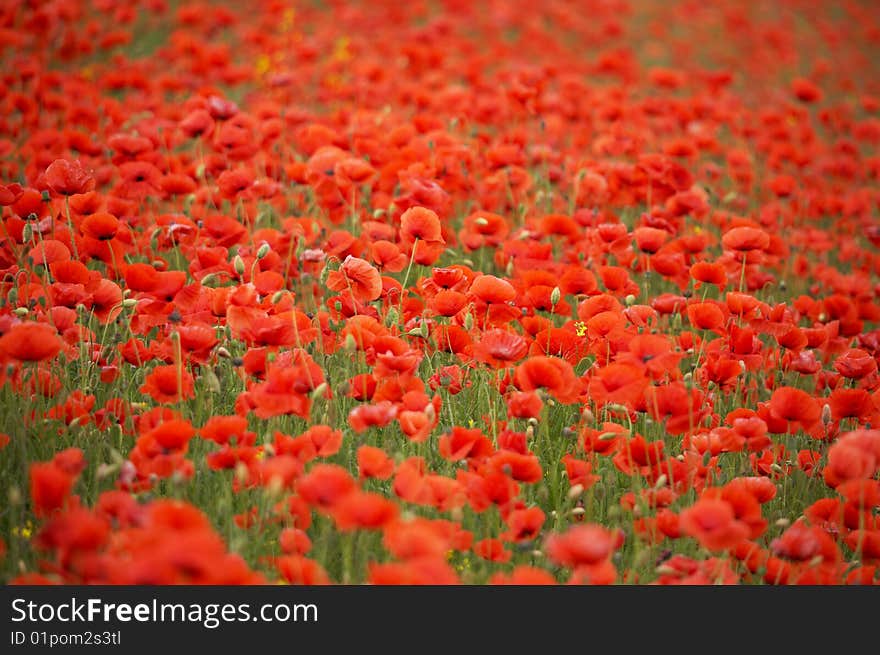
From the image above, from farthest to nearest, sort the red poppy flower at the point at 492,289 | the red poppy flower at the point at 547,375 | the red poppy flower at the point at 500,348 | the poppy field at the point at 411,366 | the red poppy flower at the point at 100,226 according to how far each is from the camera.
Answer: the red poppy flower at the point at 100,226, the red poppy flower at the point at 492,289, the red poppy flower at the point at 500,348, the red poppy flower at the point at 547,375, the poppy field at the point at 411,366

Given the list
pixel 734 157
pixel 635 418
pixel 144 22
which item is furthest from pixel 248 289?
pixel 144 22

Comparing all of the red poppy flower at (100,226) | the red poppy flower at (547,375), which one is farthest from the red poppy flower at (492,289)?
the red poppy flower at (100,226)

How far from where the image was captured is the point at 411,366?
2648 mm

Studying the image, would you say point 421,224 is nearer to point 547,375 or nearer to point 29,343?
point 547,375

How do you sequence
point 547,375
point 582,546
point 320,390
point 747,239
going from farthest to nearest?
point 747,239
point 547,375
point 320,390
point 582,546

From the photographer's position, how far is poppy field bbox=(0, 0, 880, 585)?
7.55ft

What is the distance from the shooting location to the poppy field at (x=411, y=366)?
2.30 m

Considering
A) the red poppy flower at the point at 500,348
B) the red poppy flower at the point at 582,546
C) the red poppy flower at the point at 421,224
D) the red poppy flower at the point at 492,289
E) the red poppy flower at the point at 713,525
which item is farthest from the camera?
the red poppy flower at the point at 421,224

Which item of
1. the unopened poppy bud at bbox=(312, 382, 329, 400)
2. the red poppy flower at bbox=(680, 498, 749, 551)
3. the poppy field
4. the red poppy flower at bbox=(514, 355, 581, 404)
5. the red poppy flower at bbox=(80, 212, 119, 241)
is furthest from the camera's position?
the red poppy flower at bbox=(80, 212, 119, 241)

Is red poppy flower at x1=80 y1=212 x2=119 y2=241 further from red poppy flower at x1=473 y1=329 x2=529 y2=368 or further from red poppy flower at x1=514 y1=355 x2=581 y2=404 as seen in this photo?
red poppy flower at x1=514 y1=355 x2=581 y2=404

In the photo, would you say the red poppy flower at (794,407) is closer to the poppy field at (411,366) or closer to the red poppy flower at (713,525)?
the poppy field at (411,366)

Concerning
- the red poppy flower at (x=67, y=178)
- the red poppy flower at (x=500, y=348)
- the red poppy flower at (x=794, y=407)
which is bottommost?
the red poppy flower at (x=794, y=407)

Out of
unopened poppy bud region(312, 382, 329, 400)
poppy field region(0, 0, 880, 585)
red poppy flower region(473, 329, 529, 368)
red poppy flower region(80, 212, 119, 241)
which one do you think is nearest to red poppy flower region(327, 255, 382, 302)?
poppy field region(0, 0, 880, 585)

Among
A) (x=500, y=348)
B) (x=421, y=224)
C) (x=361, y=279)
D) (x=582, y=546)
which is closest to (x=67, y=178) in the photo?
(x=361, y=279)
